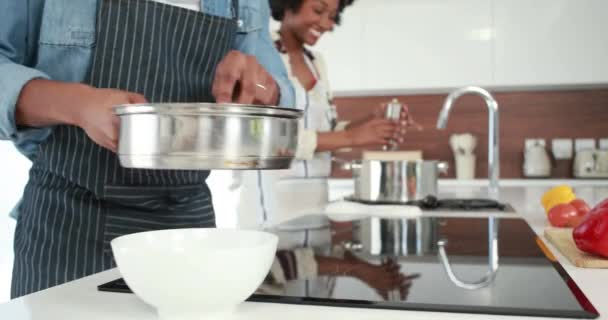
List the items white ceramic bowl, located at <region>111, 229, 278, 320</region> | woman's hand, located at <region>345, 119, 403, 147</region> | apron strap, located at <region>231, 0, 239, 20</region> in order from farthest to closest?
woman's hand, located at <region>345, 119, 403, 147</region>
apron strap, located at <region>231, 0, 239, 20</region>
white ceramic bowl, located at <region>111, 229, 278, 320</region>

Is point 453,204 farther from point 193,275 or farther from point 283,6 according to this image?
point 193,275

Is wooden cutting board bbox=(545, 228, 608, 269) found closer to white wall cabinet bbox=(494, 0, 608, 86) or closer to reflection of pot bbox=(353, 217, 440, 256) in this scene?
reflection of pot bbox=(353, 217, 440, 256)

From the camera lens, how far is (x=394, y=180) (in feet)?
5.14

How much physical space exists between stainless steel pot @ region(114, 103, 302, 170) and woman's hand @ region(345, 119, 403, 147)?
1.35 meters

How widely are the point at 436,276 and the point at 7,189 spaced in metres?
2.46

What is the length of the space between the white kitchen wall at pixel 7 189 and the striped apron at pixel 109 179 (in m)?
1.88

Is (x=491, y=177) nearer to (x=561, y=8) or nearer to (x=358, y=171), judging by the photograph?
(x=358, y=171)

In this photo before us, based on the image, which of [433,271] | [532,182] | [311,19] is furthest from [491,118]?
[532,182]

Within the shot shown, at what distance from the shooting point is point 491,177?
5.76 feet

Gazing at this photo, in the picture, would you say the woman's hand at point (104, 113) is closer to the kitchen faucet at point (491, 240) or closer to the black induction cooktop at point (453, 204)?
the kitchen faucet at point (491, 240)

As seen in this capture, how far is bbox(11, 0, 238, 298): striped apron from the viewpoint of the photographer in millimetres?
922

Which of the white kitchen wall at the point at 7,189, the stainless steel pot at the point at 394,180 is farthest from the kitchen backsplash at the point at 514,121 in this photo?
the stainless steel pot at the point at 394,180

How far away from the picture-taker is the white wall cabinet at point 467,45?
125 inches

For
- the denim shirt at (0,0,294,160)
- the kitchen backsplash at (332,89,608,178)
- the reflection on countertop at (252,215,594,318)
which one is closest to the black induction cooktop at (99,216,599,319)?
the reflection on countertop at (252,215,594,318)
